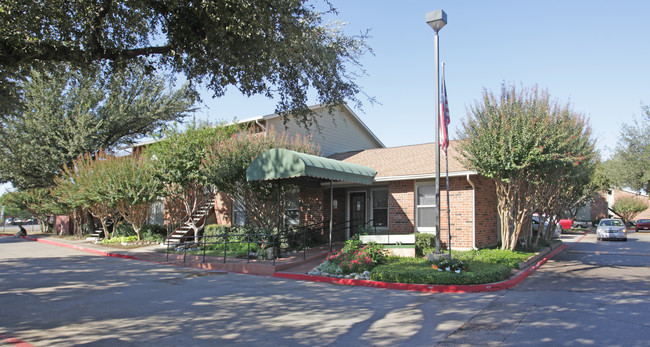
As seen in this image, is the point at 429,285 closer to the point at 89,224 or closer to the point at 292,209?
the point at 292,209

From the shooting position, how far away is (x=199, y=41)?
28.9ft

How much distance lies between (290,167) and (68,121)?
63.4ft

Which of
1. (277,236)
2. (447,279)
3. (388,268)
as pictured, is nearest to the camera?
(447,279)

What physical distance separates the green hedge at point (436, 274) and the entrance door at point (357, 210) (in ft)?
19.5

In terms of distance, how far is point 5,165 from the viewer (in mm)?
25531

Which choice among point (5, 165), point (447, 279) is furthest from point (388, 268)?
point (5, 165)

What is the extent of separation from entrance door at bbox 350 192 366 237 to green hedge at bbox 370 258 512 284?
5.95m

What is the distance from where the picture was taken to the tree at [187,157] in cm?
1850

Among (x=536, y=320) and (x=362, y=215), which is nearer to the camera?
(x=536, y=320)

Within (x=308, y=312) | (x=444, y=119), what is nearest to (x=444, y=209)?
(x=444, y=119)

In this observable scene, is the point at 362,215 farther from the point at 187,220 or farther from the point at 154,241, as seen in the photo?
the point at 154,241

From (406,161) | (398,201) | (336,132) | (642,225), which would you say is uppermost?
(336,132)

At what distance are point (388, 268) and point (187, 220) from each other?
1392 centimetres

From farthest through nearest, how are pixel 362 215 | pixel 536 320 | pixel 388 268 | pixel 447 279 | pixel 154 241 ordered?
pixel 154 241, pixel 362 215, pixel 388 268, pixel 447 279, pixel 536 320
